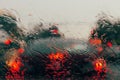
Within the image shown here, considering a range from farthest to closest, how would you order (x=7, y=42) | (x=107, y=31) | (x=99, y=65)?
(x=7, y=42) → (x=107, y=31) → (x=99, y=65)

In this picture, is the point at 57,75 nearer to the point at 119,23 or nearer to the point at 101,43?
the point at 101,43

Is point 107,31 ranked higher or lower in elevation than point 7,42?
higher

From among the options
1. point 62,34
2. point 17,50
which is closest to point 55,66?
point 17,50

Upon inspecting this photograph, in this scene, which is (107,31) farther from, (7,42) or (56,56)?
(7,42)

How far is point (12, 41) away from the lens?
5434 centimetres

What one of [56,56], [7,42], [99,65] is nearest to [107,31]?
[99,65]

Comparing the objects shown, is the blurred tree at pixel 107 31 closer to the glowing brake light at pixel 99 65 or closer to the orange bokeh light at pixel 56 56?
the glowing brake light at pixel 99 65

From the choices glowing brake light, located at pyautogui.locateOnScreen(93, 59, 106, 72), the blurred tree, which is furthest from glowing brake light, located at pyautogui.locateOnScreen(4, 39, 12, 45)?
glowing brake light, located at pyautogui.locateOnScreen(93, 59, 106, 72)

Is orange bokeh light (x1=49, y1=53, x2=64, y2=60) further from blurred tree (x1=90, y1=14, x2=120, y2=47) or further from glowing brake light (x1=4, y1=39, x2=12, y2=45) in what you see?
glowing brake light (x1=4, y1=39, x2=12, y2=45)

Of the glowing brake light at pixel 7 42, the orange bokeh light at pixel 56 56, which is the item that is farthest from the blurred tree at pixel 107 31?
the glowing brake light at pixel 7 42

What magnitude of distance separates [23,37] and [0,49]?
19.9 ft

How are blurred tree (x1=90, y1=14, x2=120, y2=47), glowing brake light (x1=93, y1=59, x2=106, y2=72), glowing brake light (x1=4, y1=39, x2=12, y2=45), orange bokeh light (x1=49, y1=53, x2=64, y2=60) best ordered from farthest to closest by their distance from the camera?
glowing brake light (x1=4, y1=39, x2=12, y2=45) → blurred tree (x1=90, y1=14, x2=120, y2=47) → orange bokeh light (x1=49, y1=53, x2=64, y2=60) → glowing brake light (x1=93, y1=59, x2=106, y2=72)

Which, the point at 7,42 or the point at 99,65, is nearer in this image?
the point at 99,65

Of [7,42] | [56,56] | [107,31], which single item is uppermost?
[107,31]
